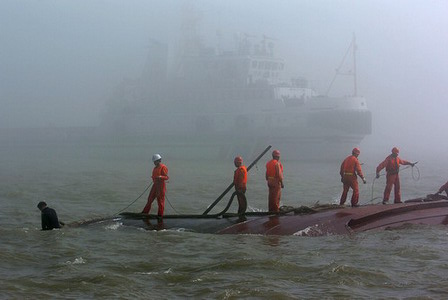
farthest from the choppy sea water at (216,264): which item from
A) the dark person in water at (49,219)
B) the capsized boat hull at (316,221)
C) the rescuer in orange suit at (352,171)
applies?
the rescuer in orange suit at (352,171)

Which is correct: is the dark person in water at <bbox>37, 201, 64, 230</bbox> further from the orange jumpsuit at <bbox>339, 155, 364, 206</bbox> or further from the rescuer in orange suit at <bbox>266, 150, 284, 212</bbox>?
the orange jumpsuit at <bbox>339, 155, 364, 206</bbox>

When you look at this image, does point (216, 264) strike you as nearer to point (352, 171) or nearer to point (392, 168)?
point (352, 171)

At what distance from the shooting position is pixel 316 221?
14.7 meters

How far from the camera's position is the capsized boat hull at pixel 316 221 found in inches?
567

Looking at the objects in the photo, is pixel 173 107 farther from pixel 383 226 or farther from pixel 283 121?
pixel 383 226

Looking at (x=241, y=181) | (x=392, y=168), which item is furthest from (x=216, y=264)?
(x=392, y=168)

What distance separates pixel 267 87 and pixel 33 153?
39.8m

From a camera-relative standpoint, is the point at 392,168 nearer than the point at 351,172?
No

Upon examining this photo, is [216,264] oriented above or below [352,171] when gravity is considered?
below

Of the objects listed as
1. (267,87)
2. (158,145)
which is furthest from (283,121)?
(158,145)

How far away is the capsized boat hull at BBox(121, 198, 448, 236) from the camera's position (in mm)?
14398

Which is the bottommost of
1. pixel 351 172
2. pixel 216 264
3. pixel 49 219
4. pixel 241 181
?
pixel 216 264

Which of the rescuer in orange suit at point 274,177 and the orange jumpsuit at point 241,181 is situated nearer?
the orange jumpsuit at point 241,181

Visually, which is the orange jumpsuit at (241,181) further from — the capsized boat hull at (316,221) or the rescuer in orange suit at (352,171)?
the rescuer in orange suit at (352,171)
